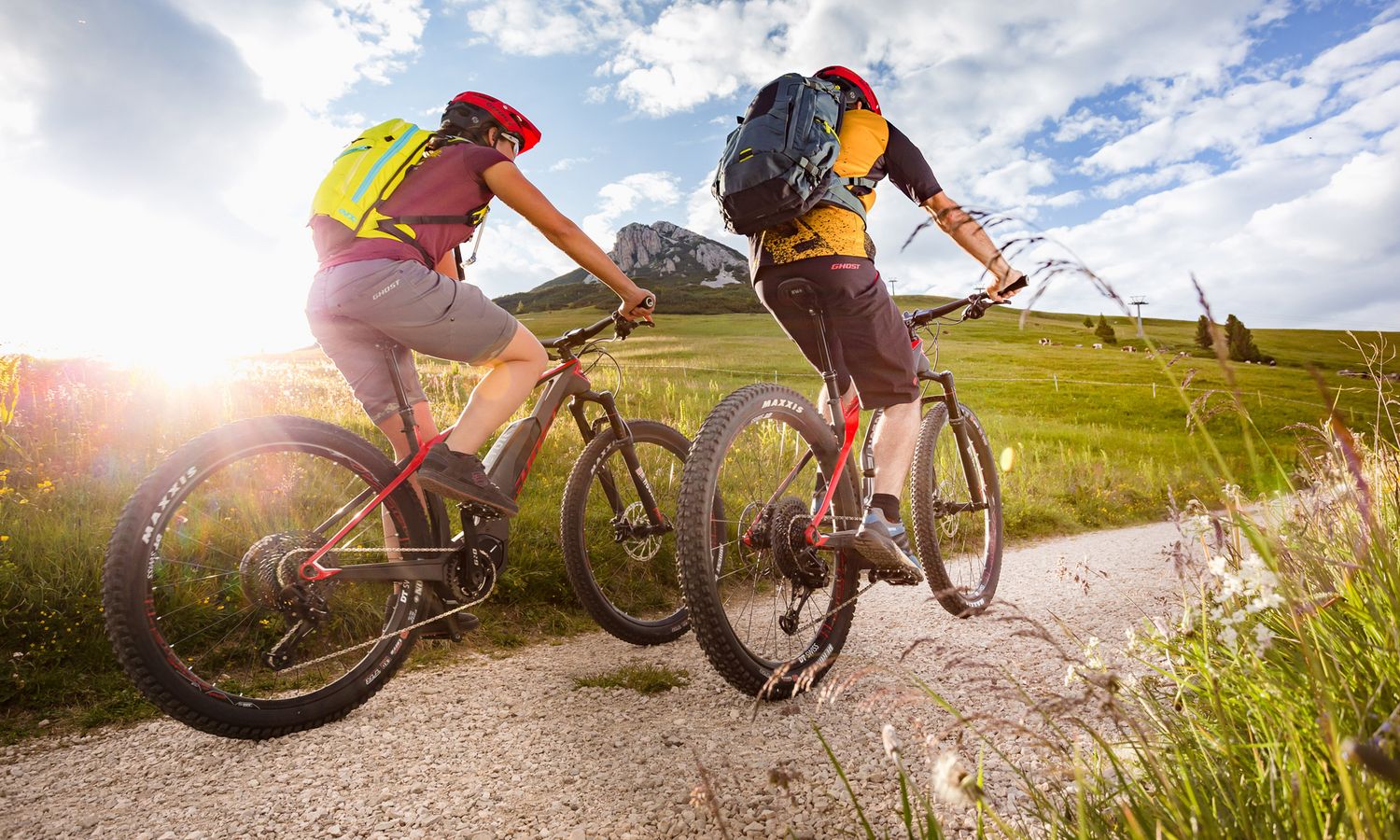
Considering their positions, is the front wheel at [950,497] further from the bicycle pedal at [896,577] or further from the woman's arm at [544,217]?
the woman's arm at [544,217]

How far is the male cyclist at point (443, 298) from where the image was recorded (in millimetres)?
3148

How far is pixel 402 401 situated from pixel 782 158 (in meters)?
2.04

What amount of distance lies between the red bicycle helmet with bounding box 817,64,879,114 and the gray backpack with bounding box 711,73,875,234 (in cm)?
21

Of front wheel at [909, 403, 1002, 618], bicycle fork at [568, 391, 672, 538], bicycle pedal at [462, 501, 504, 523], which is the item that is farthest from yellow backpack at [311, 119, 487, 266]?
front wheel at [909, 403, 1002, 618]

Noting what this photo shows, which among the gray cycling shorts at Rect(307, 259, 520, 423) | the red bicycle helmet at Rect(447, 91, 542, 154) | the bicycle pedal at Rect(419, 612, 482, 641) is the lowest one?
the bicycle pedal at Rect(419, 612, 482, 641)

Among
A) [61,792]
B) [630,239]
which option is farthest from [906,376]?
[630,239]

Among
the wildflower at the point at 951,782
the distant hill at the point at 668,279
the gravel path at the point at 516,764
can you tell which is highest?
the distant hill at the point at 668,279

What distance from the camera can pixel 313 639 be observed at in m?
3.71

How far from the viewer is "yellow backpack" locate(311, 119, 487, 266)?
312 centimetres

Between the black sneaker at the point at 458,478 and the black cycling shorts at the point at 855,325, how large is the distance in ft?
5.56

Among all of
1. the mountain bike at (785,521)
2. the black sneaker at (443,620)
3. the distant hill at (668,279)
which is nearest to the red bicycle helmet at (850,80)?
the mountain bike at (785,521)

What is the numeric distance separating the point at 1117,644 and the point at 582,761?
2766 millimetres

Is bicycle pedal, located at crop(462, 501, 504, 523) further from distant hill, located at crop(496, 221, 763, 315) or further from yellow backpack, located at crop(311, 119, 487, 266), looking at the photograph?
distant hill, located at crop(496, 221, 763, 315)

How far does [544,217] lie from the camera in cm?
346
